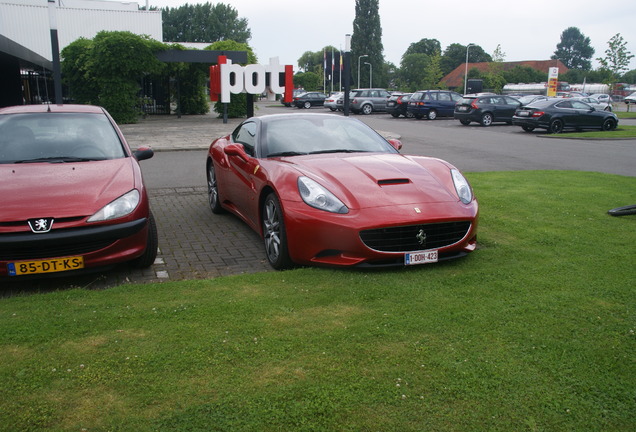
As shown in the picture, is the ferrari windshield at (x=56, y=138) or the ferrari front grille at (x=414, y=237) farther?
the ferrari windshield at (x=56, y=138)

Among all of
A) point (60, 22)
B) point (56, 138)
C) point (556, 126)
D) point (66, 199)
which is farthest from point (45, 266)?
point (60, 22)

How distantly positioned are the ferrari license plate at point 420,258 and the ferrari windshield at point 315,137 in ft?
5.86

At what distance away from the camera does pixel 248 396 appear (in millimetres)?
2986

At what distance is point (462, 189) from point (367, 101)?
36.4 m

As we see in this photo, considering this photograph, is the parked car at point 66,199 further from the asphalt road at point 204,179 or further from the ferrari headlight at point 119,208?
the asphalt road at point 204,179

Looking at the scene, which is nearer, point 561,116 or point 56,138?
point 56,138

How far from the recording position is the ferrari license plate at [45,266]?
4.61 meters

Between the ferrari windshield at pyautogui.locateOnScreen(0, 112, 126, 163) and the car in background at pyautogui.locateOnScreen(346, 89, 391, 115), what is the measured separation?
35.5 meters

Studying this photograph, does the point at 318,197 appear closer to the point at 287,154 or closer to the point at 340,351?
the point at 287,154

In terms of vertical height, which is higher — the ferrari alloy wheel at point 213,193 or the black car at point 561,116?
the black car at point 561,116

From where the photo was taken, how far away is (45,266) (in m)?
4.68

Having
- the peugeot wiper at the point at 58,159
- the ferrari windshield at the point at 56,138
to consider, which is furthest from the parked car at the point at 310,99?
the peugeot wiper at the point at 58,159

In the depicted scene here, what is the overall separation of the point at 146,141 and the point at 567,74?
107577 mm

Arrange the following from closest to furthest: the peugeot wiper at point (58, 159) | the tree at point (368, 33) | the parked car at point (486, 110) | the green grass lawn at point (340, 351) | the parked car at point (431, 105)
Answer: the green grass lawn at point (340, 351), the peugeot wiper at point (58, 159), the parked car at point (486, 110), the parked car at point (431, 105), the tree at point (368, 33)
